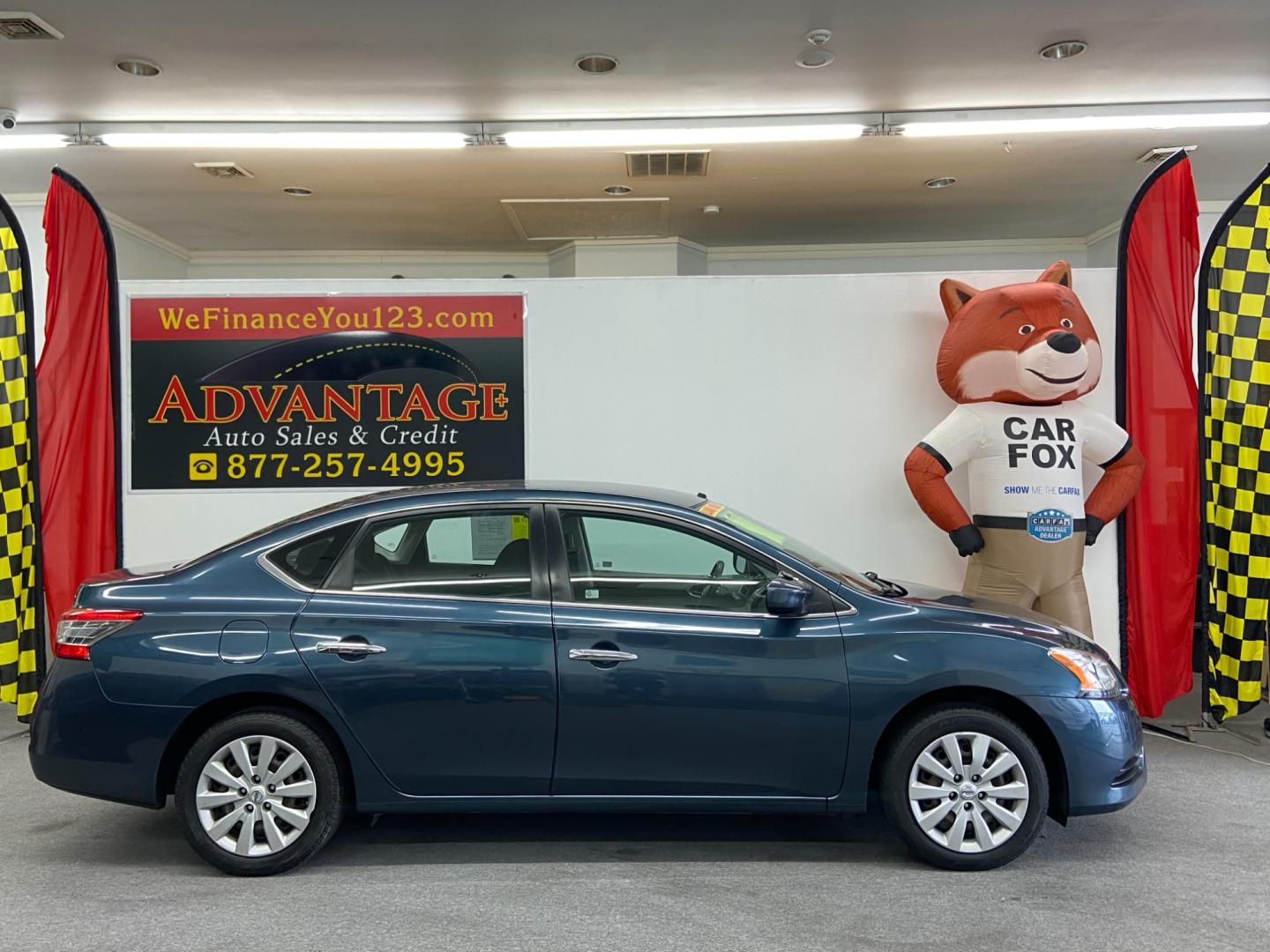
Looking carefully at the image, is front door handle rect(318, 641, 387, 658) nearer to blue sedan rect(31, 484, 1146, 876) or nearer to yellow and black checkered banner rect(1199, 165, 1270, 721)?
blue sedan rect(31, 484, 1146, 876)

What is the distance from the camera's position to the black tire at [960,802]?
364 cm

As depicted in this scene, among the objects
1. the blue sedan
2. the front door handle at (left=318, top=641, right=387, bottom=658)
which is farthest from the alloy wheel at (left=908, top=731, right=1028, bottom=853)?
→ the front door handle at (left=318, top=641, right=387, bottom=658)

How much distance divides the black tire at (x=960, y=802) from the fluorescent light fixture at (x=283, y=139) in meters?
6.03

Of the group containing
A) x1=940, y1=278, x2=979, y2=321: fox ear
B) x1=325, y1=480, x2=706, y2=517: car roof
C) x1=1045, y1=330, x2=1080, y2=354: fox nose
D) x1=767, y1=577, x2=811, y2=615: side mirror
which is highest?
x1=940, y1=278, x2=979, y2=321: fox ear

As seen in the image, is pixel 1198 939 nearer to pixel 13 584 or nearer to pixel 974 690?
pixel 974 690

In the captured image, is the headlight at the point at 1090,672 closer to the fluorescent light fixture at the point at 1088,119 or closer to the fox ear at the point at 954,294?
the fox ear at the point at 954,294

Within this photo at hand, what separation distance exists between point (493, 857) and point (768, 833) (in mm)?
1073

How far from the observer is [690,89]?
7.34 meters

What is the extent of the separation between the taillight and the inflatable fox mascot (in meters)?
3.93

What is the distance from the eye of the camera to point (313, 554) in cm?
383

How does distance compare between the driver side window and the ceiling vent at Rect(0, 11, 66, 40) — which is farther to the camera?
the ceiling vent at Rect(0, 11, 66, 40)

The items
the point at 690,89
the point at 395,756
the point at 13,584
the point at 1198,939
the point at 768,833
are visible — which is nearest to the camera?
the point at 1198,939

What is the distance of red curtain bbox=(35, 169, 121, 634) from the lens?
582 centimetres

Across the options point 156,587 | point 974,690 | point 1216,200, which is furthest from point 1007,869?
point 1216,200
